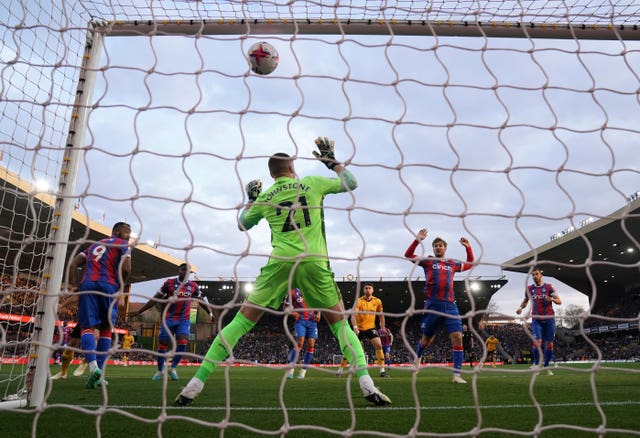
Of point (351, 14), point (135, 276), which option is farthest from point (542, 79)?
point (135, 276)

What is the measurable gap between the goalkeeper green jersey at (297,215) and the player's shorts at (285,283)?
97 mm

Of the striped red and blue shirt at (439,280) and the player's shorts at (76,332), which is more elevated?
the striped red and blue shirt at (439,280)

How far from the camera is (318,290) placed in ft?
12.6

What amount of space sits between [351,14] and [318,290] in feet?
7.21

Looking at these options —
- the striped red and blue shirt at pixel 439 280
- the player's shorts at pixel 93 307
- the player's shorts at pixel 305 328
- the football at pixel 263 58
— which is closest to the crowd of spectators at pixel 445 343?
the player's shorts at pixel 305 328

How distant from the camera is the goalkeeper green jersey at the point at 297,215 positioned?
151 inches

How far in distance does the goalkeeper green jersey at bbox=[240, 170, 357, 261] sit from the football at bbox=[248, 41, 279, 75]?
906 millimetres

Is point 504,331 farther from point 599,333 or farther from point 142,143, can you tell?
point 142,143

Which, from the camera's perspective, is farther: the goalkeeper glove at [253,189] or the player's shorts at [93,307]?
the player's shorts at [93,307]

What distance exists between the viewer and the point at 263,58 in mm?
3961

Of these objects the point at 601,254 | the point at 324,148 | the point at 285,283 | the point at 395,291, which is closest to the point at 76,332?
the point at 285,283

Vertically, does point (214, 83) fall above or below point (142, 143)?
above

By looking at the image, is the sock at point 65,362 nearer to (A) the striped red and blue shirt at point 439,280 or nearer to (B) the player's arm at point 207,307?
(B) the player's arm at point 207,307

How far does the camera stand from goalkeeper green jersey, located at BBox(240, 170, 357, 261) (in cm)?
384
